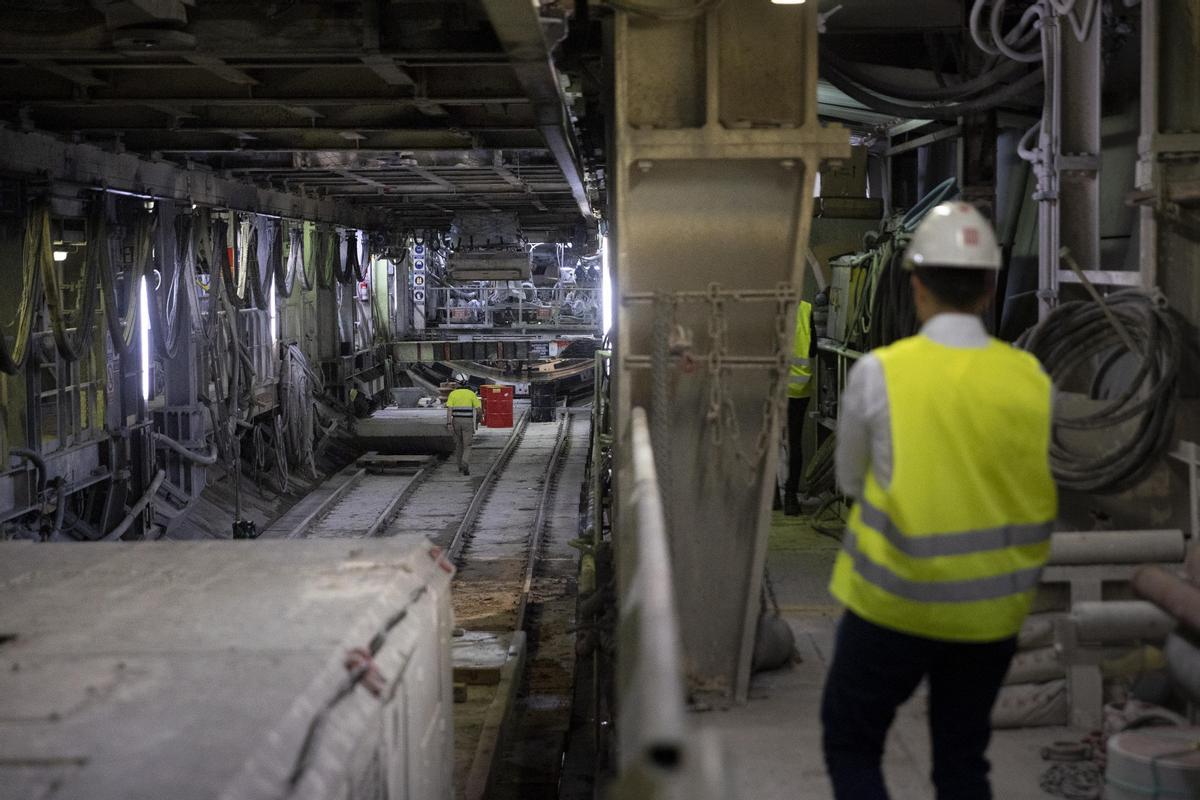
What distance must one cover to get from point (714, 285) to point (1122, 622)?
2.42 m

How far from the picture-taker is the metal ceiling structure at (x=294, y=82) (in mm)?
8258

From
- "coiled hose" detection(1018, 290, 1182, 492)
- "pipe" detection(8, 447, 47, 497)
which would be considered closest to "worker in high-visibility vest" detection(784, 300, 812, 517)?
"coiled hose" detection(1018, 290, 1182, 492)

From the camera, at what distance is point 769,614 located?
6.60 metres

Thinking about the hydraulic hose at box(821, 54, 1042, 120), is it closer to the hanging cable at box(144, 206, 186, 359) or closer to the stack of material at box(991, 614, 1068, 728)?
the stack of material at box(991, 614, 1068, 728)

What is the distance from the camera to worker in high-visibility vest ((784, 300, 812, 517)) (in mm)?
10805

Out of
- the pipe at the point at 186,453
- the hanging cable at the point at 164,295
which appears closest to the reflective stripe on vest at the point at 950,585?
the hanging cable at the point at 164,295

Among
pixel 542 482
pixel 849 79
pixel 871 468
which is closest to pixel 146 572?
pixel 871 468

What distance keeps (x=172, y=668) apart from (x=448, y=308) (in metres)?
33.2

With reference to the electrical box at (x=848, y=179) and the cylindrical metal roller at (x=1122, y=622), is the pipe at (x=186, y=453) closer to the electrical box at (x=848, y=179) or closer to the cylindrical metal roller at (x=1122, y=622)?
the electrical box at (x=848, y=179)

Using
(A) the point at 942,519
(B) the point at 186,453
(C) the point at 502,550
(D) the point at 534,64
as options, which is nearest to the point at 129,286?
(B) the point at 186,453

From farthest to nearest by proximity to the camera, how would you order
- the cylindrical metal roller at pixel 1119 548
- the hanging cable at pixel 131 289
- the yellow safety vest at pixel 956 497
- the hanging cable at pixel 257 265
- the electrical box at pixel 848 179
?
the hanging cable at pixel 257 265 → the hanging cable at pixel 131 289 → the electrical box at pixel 848 179 → the cylindrical metal roller at pixel 1119 548 → the yellow safety vest at pixel 956 497

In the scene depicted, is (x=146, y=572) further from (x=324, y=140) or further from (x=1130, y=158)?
(x=324, y=140)

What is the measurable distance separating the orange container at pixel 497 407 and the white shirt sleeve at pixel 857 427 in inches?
943

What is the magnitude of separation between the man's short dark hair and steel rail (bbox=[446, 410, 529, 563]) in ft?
39.1
